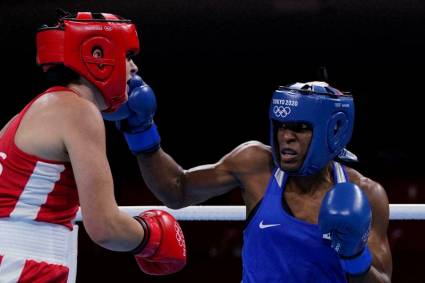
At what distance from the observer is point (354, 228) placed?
6.11 ft

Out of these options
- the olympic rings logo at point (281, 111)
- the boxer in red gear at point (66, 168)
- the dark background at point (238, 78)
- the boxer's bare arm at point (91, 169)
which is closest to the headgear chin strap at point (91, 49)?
the boxer in red gear at point (66, 168)

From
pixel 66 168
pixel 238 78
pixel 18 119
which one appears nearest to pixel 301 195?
pixel 66 168

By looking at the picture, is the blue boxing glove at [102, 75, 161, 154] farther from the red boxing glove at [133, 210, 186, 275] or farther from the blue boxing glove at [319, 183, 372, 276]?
the blue boxing glove at [319, 183, 372, 276]

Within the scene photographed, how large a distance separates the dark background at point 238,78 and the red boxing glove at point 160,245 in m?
2.82

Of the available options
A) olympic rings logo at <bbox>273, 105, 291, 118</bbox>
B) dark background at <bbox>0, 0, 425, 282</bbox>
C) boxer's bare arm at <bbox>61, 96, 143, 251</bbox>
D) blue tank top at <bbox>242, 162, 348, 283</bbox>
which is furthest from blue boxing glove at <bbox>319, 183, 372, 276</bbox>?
dark background at <bbox>0, 0, 425, 282</bbox>

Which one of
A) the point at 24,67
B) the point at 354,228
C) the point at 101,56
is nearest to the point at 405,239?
the point at 24,67

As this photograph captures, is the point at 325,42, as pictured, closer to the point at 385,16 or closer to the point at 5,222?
the point at 385,16

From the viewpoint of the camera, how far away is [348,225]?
186cm

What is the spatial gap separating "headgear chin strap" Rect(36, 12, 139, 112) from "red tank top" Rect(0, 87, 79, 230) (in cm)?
18

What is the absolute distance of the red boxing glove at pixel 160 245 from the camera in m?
1.81

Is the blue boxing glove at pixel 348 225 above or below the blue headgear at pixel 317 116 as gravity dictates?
below

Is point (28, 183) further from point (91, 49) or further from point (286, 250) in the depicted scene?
point (286, 250)

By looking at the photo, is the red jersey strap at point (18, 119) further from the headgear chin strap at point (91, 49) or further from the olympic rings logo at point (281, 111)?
the olympic rings logo at point (281, 111)

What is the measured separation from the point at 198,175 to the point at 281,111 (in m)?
0.37
